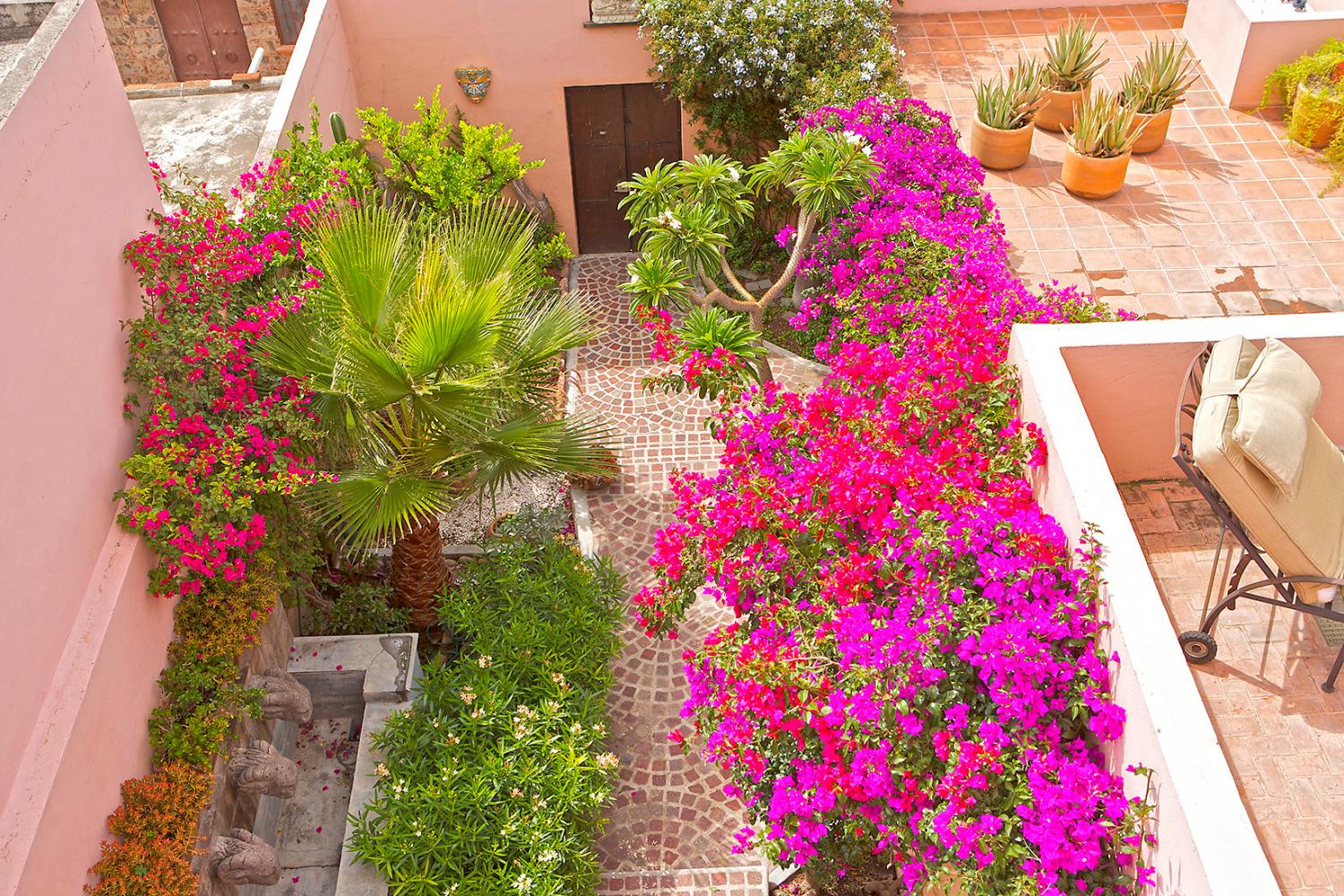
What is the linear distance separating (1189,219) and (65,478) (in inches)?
348

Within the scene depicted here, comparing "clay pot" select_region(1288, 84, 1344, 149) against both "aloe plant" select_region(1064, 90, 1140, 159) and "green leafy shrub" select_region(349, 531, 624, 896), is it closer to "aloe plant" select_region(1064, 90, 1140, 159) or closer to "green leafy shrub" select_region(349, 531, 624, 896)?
"aloe plant" select_region(1064, 90, 1140, 159)

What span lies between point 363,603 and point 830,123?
5.95m

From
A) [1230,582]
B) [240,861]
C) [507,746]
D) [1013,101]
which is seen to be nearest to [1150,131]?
[1013,101]

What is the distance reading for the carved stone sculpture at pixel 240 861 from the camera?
7.08 m

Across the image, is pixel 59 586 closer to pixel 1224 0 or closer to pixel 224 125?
pixel 224 125

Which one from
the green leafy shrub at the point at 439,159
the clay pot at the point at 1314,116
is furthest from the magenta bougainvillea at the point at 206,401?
the clay pot at the point at 1314,116

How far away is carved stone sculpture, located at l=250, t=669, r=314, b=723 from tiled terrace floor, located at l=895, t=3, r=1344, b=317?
21.6 ft

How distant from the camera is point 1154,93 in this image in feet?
33.0

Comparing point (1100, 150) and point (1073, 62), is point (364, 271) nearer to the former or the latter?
point (1100, 150)

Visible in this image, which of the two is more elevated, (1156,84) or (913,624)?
(1156,84)

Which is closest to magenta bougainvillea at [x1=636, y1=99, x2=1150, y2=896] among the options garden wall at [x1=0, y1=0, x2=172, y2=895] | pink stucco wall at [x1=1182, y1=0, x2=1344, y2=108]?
garden wall at [x1=0, y1=0, x2=172, y2=895]

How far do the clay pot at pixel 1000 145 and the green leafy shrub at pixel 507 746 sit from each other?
519 cm

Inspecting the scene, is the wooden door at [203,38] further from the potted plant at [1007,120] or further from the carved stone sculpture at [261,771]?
the carved stone sculpture at [261,771]

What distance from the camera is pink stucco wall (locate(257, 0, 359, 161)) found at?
9.76 metres
